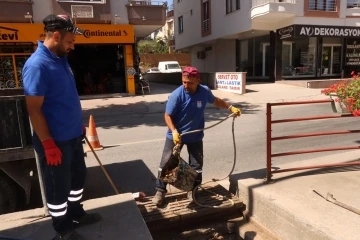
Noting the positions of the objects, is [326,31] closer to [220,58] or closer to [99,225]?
[220,58]

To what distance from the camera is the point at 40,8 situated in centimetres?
1471

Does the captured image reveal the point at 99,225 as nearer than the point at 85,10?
Yes

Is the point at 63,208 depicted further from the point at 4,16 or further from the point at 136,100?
the point at 4,16

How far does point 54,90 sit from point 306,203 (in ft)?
8.69

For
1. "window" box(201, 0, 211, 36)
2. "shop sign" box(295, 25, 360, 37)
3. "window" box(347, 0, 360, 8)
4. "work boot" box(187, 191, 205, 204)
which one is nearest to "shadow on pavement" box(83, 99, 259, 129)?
"work boot" box(187, 191, 205, 204)

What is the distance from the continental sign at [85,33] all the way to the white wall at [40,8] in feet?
1.36

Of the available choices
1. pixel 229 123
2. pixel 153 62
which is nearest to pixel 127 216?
pixel 229 123

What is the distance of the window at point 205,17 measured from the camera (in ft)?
85.0

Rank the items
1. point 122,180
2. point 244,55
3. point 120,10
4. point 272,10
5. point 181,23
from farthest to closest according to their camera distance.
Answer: point 181,23
point 244,55
point 272,10
point 120,10
point 122,180

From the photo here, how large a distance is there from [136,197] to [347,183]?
2550 mm

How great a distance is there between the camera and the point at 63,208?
8.80ft

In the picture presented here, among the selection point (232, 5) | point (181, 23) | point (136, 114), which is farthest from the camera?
point (181, 23)

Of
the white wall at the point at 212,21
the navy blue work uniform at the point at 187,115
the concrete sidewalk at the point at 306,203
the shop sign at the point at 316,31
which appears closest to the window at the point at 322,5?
the shop sign at the point at 316,31

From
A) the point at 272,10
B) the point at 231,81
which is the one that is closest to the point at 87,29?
the point at 231,81
